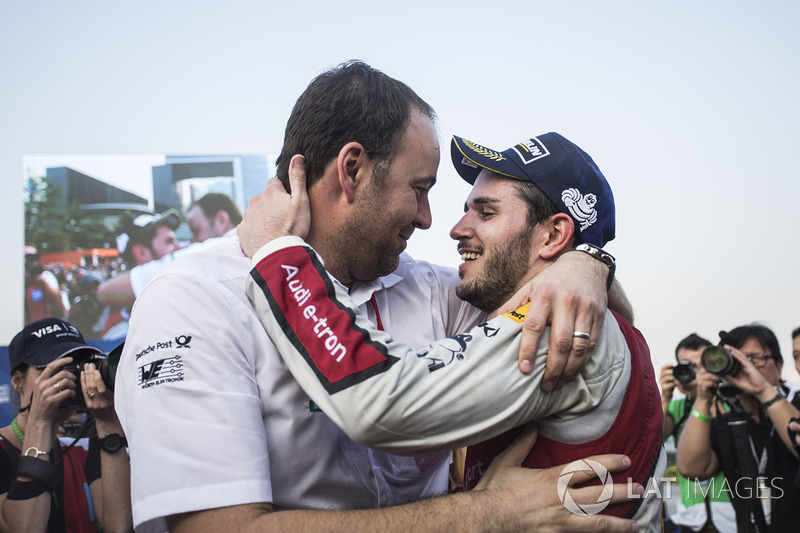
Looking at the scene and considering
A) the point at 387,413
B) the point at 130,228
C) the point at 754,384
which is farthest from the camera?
the point at 130,228

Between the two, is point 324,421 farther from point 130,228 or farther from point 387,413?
point 130,228

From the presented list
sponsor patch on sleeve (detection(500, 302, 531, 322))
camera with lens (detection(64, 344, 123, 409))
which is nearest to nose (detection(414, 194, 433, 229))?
sponsor patch on sleeve (detection(500, 302, 531, 322))

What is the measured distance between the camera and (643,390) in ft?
6.93

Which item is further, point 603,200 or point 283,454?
point 603,200

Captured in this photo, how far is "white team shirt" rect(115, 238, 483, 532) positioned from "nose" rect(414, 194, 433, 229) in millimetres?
758

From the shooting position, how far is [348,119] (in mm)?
2475

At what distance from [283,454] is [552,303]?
3.03 ft

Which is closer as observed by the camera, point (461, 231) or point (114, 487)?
point (461, 231)

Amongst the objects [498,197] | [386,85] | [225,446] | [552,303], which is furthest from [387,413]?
[386,85]

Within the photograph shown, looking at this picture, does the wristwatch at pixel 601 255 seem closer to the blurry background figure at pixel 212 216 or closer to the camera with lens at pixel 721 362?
the camera with lens at pixel 721 362

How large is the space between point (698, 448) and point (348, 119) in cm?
389

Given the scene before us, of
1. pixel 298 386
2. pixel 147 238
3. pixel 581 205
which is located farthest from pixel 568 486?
pixel 147 238

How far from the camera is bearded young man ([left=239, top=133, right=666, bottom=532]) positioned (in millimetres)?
1742

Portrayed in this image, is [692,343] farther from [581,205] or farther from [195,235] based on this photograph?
[195,235]
